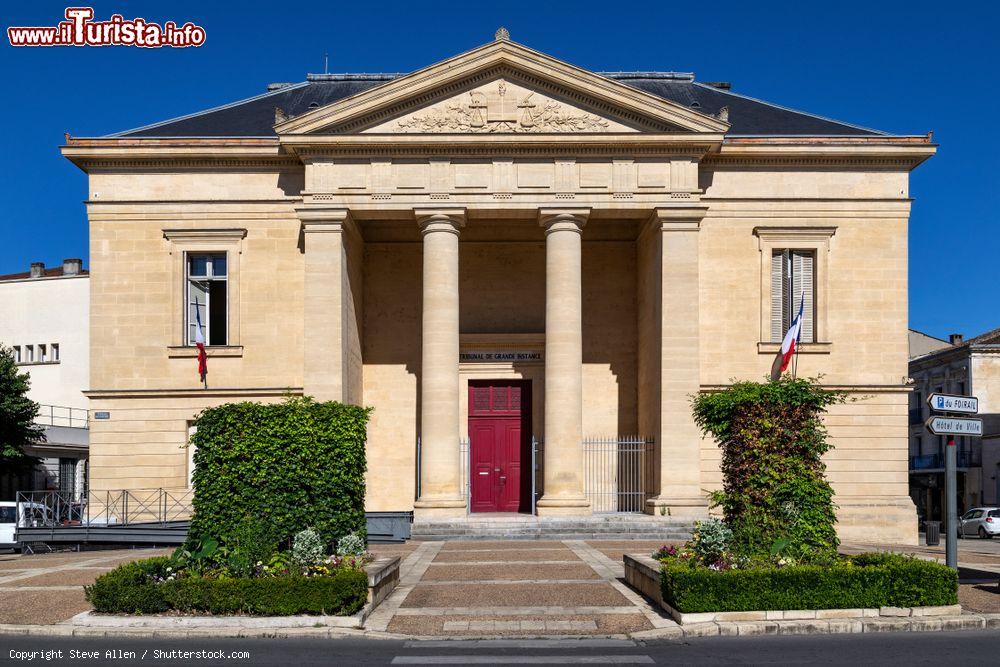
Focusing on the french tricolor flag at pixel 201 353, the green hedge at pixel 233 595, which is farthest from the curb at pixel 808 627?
the french tricolor flag at pixel 201 353

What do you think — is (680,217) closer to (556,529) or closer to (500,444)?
(500,444)

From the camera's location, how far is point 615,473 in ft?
95.8

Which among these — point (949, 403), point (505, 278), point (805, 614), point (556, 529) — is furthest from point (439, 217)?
point (805, 614)

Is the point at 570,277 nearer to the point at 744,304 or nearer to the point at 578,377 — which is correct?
the point at 578,377

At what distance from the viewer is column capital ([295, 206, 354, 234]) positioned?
89.0ft

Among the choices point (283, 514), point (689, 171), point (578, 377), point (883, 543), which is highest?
point (689, 171)

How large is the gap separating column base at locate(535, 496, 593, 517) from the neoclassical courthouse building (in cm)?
14

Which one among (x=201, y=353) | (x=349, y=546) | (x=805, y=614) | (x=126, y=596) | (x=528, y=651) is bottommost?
(x=528, y=651)

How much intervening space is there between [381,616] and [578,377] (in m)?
13.7

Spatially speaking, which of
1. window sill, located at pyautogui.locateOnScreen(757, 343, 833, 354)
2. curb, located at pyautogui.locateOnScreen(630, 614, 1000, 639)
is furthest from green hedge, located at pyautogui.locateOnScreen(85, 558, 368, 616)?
window sill, located at pyautogui.locateOnScreen(757, 343, 833, 354)

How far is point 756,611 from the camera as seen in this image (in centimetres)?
1314

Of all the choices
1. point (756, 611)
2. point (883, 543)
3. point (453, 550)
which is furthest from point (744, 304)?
point (756, 611)

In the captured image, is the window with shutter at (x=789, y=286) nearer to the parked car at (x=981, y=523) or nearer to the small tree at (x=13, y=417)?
the parked car at (x=981, y=523)

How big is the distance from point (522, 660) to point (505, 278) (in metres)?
20.5
